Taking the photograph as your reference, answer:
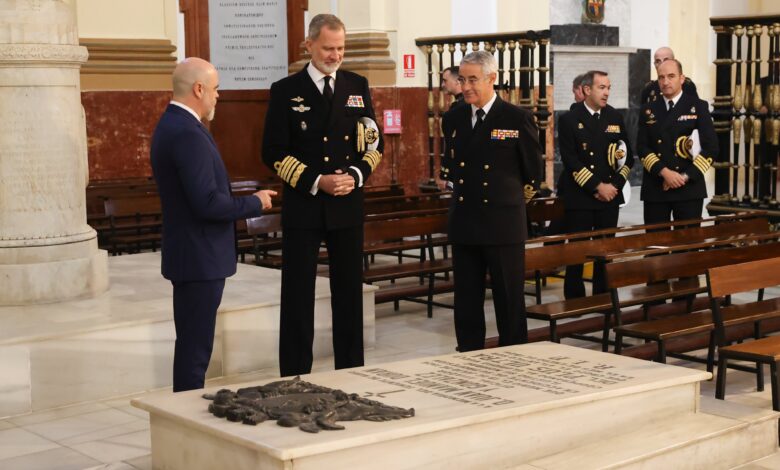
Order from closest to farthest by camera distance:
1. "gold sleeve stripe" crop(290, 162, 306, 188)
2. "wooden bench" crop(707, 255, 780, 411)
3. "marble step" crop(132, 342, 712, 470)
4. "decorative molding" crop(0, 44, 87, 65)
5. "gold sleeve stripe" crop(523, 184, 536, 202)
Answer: "marble step" crop(132, 342, 712, 470)
"wooden bench" crop(707, 255, 780, 411)
"gold sleeve stripe" crop(290, 162, 306, 188)
"gold sleeve stripe" crop(523, 184, 536, 202)
"decorative molding" crop(0, 44, 87, 65)

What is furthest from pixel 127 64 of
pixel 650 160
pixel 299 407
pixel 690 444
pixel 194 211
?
pixel 690 444

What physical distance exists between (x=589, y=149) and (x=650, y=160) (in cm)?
45

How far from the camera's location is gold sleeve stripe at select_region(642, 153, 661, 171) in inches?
340

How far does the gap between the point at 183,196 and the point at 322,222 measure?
106cm

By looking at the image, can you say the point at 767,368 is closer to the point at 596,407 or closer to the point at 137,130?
the point at 596,407

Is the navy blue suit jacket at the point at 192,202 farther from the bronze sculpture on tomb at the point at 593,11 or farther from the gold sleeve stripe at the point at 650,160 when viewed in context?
the bronze sculpture on tomb at the point at 593,11

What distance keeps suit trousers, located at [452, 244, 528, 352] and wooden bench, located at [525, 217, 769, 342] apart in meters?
0.27

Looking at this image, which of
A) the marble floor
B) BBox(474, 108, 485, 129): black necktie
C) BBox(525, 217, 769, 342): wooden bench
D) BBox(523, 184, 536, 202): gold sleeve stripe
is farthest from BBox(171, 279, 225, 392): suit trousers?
BBox(525, 217, 769, 342): wooden bench

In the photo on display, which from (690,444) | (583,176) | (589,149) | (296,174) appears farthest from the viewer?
(589,149)

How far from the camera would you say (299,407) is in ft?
14.5

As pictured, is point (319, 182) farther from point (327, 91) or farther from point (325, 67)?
point (325, 67)

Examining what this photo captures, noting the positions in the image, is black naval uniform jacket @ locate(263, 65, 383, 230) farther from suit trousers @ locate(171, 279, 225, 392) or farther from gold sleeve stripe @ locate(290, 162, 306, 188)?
suit trousers @ locate(171, 279, 225, 392)

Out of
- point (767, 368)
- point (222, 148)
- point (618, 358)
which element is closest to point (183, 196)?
point (618, 358)

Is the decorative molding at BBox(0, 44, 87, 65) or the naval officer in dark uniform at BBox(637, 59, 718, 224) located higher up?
the decorative molding at BBox(0, 44, 87, 65)
